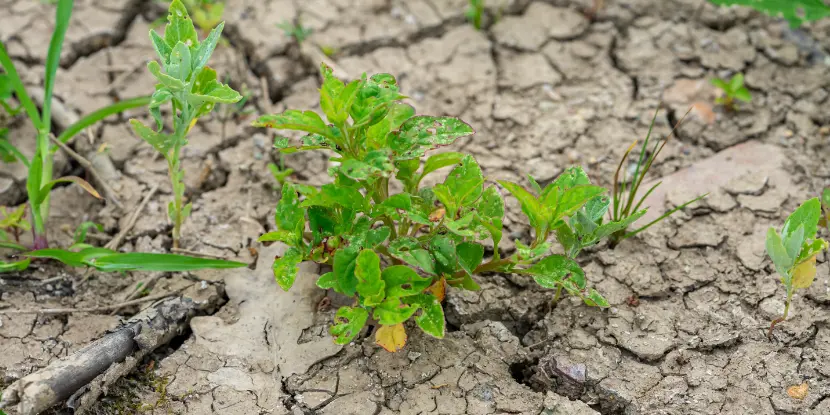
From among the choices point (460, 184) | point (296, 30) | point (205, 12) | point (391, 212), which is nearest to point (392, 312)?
point (391, 212)

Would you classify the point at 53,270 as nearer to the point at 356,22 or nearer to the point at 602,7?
the point at 356,22

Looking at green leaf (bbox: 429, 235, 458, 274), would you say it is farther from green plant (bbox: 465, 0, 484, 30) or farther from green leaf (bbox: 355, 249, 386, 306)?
→ green plant (bbox: 465, 0, 484, 30)

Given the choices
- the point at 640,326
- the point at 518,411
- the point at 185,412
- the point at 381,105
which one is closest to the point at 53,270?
the point at 185,412

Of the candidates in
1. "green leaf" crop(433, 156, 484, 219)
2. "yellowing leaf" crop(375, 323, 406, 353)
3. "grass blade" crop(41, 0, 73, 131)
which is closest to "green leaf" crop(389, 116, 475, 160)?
"green leaf" crop(433, 156, 484, 219)

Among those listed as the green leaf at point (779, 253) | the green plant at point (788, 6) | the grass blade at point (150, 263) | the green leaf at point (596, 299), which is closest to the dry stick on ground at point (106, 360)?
the grass blade at point (150, 263)

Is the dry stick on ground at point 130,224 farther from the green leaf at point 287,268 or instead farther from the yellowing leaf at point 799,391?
the yellowing leaf at point 799,391

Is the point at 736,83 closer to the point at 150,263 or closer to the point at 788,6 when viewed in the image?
the point at 788,6
